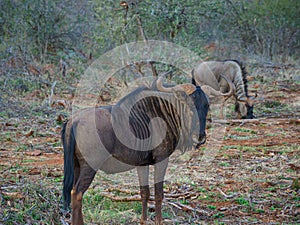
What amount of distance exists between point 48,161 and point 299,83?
10.6 meters

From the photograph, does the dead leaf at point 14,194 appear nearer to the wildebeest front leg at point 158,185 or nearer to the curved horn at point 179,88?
the wildebeest front leg at point 158,185

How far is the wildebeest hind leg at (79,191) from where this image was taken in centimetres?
383

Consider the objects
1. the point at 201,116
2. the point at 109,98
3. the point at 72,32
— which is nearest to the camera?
the point at 201,116

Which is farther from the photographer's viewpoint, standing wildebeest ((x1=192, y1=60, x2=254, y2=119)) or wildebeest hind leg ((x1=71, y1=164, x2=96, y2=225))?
standing wildebeest ((x1=192, y1=60, x2=254, y2=119))

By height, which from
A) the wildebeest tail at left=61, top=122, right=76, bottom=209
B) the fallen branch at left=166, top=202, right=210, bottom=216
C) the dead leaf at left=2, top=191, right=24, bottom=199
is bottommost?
the fallen branch at left=166, top=202, right=210, bottom=216

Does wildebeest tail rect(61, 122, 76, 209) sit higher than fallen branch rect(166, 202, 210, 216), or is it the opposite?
wildebeest tail rect(61, 122, 76, 209)

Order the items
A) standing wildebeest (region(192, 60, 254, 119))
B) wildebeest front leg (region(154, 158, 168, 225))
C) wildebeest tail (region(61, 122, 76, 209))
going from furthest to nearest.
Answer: standing wildebeest (region(192, 60, 254, 119)) → wildebeest front leg (region(154, 158, 168, 225)) → wildebeest tail (region(61, 122, 76, 209))

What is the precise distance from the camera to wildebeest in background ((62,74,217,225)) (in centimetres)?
389

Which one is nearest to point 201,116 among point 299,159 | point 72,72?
point 299,159

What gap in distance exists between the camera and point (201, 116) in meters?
4.57

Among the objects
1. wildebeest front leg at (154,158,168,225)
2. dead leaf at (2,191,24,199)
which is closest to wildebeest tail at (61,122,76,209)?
dead leaf at (2,191,24,199)

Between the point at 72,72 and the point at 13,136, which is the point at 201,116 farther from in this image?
the point at 72,72

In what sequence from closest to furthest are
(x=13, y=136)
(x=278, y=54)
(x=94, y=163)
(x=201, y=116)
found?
(x=94, y=163)
(x=201, y=116)
(x=13, y=136)
(x=278, y=54)

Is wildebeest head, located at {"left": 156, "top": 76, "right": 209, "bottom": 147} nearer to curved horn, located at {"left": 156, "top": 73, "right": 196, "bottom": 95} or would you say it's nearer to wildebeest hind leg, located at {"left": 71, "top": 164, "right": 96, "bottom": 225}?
curved horn, located at {"left": 156, "top": 73, "right": 196, "bottom": 95}
